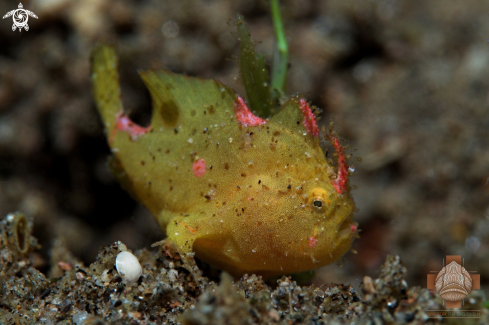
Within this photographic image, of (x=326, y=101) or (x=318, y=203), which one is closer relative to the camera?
(x=318, y=203)

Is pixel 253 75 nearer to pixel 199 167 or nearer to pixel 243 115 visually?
pixel 243 115

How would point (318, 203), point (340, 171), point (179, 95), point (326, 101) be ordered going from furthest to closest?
point (326, 101), point (179, 95), point (340, 171), point (318, 203)

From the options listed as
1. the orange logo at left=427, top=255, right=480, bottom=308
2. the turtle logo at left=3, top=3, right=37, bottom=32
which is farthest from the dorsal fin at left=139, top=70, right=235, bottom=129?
the turtle logo at left=3, top=3, right=37, bottom=32

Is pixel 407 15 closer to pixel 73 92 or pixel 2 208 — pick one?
pixel 73 92

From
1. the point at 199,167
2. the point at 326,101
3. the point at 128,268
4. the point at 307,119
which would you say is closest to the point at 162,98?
the point at 199,167

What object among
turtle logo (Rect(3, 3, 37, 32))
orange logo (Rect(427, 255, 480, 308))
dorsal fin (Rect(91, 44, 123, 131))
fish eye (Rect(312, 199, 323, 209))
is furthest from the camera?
turtle logo (Rect(3, 3, 37, 32))

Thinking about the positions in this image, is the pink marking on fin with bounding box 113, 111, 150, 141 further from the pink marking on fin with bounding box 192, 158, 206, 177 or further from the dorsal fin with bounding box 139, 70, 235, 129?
the pink marking on fin with bounding box 192, 158, 206, 177
